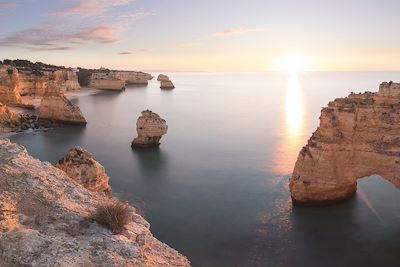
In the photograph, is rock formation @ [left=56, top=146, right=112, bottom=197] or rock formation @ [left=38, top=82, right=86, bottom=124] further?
rock formation @ [left=38, top=82, right=86, bottom=124]

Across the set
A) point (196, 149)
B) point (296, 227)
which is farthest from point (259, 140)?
point (296, 227)

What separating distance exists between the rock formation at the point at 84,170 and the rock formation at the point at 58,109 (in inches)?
1668

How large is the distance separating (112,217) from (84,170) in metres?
9.30

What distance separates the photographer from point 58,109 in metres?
57.2

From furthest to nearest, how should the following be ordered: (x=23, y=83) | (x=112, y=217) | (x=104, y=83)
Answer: (x=104, y=83) → (x=23, y=83) → (x=112, y=217)

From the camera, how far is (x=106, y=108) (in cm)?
8256

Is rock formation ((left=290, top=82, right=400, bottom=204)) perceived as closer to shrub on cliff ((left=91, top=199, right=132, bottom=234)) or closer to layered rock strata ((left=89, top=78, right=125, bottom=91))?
shrub on cliff ((left=91, top=199, right=132, bottom=234))

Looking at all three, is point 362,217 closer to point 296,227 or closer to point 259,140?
point 296,227

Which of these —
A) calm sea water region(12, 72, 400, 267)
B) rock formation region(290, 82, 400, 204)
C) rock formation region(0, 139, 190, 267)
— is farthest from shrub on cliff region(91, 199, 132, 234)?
rock formation region(290, 82, 400, 204)

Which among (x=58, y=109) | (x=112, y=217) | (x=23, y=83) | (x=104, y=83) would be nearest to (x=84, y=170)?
(x=112, y=217)

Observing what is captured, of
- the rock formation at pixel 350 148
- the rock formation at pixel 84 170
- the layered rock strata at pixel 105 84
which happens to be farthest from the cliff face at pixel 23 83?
the rock formation at pixel 350 148

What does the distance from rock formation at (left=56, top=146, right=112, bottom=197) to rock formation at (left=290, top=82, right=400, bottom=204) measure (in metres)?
13.9

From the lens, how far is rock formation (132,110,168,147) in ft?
137

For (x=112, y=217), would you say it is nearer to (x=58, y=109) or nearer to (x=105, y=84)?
(x=58, y=109)
